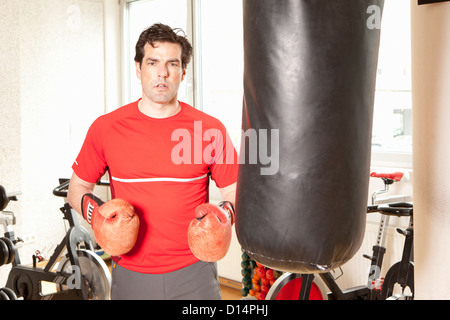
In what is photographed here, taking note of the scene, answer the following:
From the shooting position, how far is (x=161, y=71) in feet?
6.06

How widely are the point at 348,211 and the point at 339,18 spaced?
438 millimetres

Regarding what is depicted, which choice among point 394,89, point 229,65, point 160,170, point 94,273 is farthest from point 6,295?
point 394,89

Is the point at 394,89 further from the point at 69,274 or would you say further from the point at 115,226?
the point at 69,274

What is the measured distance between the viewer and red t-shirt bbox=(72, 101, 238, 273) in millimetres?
1842

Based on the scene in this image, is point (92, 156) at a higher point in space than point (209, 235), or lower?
higher

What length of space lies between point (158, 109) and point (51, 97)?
10.5ft

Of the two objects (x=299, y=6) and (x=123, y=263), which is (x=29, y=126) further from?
(x=299, y=6)

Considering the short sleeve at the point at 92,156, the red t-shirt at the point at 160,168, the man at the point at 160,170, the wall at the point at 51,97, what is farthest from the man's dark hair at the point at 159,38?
the wall at the point at 51,97

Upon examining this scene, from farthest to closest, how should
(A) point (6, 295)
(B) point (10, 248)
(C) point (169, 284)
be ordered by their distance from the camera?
(B) point (10, 248), (A) point (6, 295), (C) point (169, 284)

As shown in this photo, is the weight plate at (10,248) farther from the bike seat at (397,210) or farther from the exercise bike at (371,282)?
the bike seat at (397,210)

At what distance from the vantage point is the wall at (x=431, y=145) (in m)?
1.44

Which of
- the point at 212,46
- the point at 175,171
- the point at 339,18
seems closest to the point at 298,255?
the point at 339,18

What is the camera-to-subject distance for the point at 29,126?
180 inches

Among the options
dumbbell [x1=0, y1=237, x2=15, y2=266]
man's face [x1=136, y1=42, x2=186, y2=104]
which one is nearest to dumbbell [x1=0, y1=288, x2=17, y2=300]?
dumbbell [x1=0, y1=237, x2=15, y2=266]
